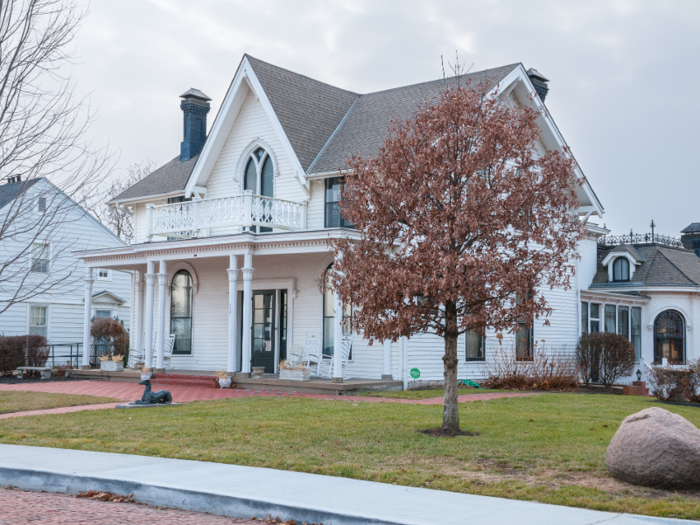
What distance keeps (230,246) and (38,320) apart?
16.0 meters

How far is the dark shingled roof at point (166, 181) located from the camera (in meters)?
24.3

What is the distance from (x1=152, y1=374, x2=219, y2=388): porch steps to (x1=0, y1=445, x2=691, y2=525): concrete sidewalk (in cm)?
1038

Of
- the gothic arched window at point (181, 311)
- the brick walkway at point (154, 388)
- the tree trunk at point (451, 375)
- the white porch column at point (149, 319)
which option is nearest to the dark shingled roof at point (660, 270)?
the brick walkway at point (154, 388)

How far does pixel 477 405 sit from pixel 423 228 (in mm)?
5316

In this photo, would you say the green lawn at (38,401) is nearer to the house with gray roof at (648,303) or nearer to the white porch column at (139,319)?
the white porch column at (139,319)

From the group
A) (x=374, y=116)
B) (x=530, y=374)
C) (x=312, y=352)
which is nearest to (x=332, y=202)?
(x=374, y=116)

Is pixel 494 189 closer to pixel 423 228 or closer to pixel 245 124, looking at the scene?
pixel 423 228

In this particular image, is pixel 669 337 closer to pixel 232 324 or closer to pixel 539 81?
pixel 539 81

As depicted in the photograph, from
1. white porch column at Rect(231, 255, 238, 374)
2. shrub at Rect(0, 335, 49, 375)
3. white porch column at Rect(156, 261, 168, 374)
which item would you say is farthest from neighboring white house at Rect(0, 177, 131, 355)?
white porch column at Rect(231, 255, 238, 374)

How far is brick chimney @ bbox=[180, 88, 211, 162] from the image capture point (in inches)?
1013

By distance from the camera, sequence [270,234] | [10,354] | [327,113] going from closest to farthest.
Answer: [270,234] < [327,113] < [10,354]

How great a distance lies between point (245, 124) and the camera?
2233 centimetres

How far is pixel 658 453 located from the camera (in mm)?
7270

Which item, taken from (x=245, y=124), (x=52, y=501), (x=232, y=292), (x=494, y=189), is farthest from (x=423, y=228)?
(x=245, y=124)
